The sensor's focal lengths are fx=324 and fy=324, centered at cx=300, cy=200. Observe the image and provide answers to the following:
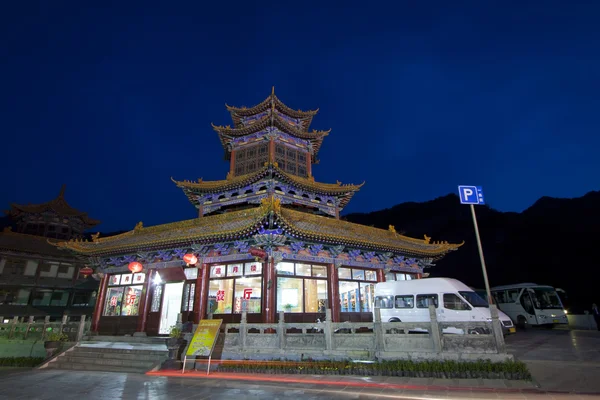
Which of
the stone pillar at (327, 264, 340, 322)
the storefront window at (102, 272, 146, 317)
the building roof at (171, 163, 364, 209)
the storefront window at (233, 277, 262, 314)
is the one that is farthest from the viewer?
the building roof at (171, 163, 364, 209)

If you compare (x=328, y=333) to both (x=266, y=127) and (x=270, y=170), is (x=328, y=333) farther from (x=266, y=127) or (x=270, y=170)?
(x=266, y=127)

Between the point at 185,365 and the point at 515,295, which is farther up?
the point at 515,295

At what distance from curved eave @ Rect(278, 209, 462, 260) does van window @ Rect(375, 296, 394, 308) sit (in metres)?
2.96

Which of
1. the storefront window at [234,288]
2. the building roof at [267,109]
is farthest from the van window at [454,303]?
the building roof at [267,109]

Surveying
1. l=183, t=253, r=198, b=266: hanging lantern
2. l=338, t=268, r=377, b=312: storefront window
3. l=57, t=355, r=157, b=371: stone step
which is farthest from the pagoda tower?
l=57, t=355, r=157, b=371: stone step

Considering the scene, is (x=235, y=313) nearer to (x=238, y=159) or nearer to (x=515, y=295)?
(x=238, y=159)

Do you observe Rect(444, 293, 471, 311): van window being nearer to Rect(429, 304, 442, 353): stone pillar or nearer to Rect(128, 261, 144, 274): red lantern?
Rect(429, 304, 442, 353): stone pillar

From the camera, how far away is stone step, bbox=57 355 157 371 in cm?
1302

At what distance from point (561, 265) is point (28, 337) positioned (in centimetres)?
6047

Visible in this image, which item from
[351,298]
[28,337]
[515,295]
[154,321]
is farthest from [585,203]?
[28,337]

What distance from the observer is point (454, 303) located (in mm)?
14227

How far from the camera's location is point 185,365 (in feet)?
41.4

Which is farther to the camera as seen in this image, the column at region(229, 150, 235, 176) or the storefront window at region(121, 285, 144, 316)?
the column at region(229, 150, 235, 176)

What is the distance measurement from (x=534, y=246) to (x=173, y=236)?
59.1 metres
